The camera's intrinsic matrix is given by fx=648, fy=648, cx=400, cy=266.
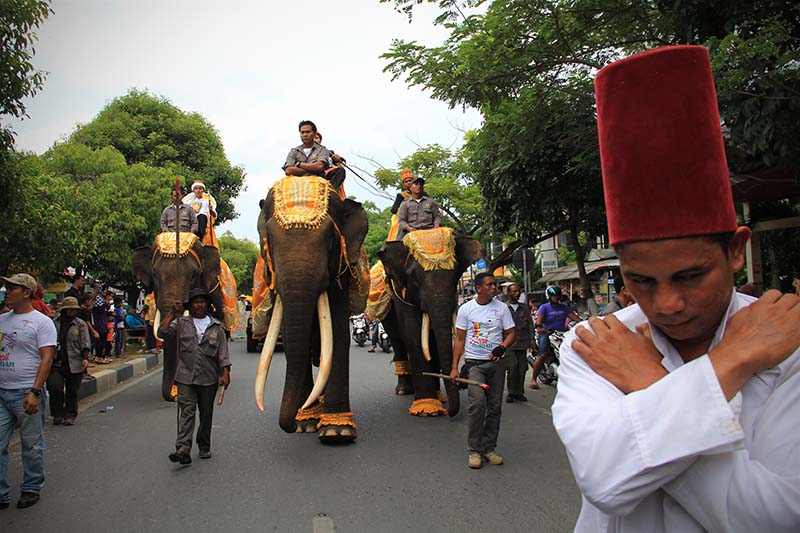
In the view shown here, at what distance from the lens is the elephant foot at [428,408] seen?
8.30 meters

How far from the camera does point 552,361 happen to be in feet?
37.7

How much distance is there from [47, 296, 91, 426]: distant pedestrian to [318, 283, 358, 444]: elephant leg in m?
3.59

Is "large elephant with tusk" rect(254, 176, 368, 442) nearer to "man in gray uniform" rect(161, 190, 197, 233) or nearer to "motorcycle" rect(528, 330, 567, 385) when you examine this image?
"man in gray uniform" rect(161, 190, 197, 233)

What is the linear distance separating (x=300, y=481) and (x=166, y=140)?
2885cm

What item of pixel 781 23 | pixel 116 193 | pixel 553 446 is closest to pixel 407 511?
pixel 553 446

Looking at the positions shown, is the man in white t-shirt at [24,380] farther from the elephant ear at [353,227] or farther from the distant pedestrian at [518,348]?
the distant pedestrian at [518,348]

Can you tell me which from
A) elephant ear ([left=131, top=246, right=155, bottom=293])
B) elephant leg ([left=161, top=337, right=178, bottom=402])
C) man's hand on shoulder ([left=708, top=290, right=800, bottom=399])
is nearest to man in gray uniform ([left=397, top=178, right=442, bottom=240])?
elephant leg ([left=161, top=337, right=178, bottom=402])

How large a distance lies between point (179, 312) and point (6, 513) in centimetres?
281

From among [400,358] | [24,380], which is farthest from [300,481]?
[400,358]

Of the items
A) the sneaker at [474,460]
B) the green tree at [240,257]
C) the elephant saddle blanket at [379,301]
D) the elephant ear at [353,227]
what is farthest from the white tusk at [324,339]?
the green tree at [240,257]

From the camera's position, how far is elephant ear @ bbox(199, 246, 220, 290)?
10.3 meters

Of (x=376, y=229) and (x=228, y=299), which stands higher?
(x=376, y=229)

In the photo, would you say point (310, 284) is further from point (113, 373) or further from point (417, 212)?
point (113, 373)

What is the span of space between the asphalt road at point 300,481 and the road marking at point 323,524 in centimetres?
1
